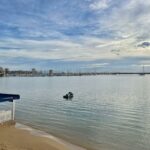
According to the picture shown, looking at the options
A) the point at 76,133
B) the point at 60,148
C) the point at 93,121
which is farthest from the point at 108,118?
the point at 60,148

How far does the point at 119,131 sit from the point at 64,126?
5.29m

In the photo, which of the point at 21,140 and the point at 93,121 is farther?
the point at 93,121

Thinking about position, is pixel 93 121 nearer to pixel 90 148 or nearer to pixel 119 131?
pixel 119 131

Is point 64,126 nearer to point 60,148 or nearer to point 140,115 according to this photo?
point 60,148

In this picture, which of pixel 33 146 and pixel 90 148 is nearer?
pixel 33 146

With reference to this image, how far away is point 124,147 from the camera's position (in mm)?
19281

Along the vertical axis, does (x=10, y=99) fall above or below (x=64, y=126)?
above

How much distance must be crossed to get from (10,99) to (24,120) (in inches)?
279

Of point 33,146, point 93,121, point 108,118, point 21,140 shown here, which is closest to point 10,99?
point 21,140

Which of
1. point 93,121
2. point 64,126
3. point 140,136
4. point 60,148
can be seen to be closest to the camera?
point 60,148

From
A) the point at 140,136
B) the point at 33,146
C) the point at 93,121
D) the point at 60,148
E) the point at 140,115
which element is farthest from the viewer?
the point at 140,115

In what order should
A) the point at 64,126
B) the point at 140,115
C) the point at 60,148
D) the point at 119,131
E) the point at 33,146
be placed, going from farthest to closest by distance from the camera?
the point at 140,115
the point at 64,126
the point at 119,131
the point at 60,148
the point at 33,146

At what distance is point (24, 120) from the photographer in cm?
2894

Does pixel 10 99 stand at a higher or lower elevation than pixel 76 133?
higher
